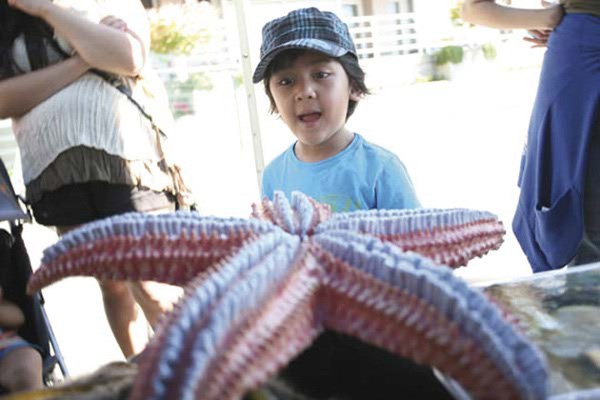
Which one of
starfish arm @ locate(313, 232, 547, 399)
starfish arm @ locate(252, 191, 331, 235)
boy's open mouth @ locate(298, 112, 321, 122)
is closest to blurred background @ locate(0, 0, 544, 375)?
boy's open mouth @ locate(298, 112, 321, 122)

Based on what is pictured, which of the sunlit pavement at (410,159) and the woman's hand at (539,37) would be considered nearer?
the woman's hand at (539,37)

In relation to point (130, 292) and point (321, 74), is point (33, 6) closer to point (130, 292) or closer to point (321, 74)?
point (321, 74)

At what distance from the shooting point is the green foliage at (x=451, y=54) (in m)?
15.2

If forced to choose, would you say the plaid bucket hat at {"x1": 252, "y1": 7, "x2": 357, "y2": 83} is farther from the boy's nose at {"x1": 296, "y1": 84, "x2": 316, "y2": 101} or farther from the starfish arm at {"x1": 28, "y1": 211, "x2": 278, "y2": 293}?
the starfish arm at {"x1": 28, "y1": 211, "x2": 278, "y2": 293}

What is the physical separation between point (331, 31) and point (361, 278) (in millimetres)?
1183

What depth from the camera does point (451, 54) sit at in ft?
50.0

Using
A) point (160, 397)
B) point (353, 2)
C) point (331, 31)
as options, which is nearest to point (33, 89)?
point (331, 31)

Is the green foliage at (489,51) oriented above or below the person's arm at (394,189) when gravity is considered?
below

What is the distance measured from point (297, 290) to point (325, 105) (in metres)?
1.08

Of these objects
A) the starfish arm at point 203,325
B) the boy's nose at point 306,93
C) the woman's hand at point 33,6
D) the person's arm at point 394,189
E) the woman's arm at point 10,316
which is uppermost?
the woman's hand at point 33,6

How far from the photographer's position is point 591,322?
0.84 metres

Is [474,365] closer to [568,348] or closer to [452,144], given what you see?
[568,348]

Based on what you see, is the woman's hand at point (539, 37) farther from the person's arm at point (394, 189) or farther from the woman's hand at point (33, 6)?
the woman's hand at point (33, 6)

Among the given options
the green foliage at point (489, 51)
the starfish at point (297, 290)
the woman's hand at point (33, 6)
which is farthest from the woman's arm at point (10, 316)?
the green foliage at point (489, 51)
